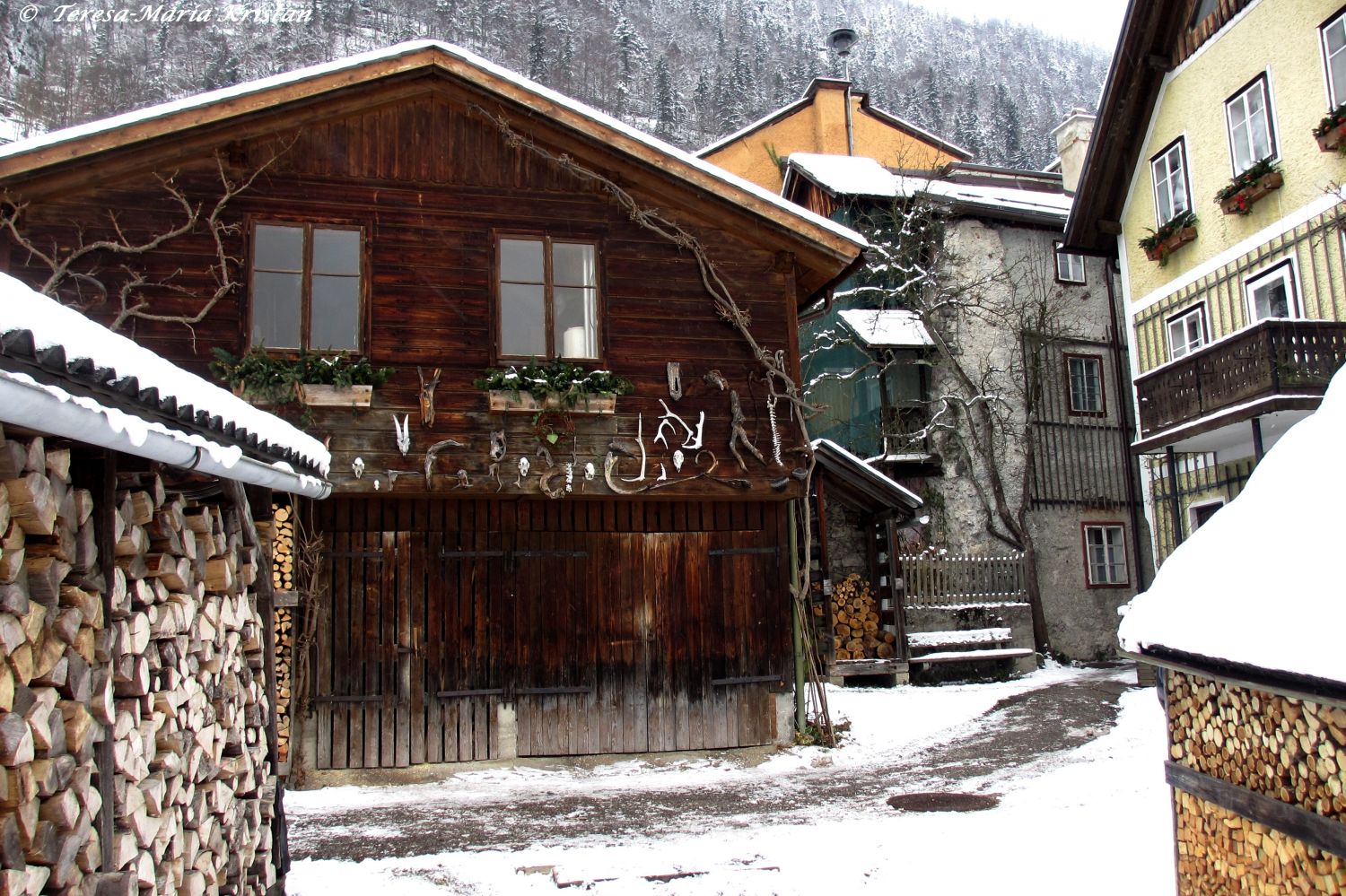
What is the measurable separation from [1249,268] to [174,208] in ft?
43.7

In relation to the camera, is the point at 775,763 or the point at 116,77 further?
the point at 116,77

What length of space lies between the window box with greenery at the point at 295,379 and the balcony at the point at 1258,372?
10.1 m

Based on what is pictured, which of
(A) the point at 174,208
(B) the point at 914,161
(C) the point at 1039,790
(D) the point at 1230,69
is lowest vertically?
(C) the point at 1039,790

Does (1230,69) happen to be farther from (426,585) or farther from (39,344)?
(39,344)

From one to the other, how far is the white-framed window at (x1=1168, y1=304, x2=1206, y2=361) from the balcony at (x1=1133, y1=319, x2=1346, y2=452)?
1740mm

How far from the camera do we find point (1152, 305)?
16781 mm

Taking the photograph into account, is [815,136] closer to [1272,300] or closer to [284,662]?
[1272,300]

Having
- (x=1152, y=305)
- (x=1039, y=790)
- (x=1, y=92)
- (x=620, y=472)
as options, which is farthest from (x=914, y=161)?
(x=1, y=92)

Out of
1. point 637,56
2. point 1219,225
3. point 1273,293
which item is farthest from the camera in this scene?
point 637,56

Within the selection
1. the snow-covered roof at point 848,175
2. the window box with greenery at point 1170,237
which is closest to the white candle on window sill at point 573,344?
the window box with greenery at point 1170,237

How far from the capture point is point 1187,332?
16031mm

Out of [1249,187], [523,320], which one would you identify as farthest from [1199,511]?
[523,320]

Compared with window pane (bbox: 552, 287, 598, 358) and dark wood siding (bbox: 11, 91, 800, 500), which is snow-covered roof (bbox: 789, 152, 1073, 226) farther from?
window pane (bbox: 552, 287, 598, 358)

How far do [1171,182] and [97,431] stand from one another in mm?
16573
